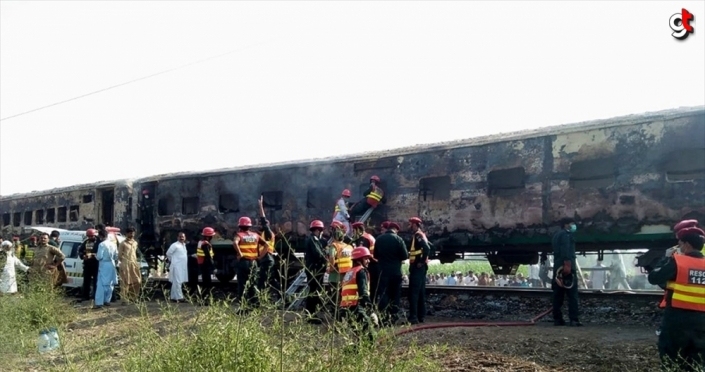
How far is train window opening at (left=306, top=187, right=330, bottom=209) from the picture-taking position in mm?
12141

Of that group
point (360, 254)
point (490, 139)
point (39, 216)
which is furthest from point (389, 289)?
point (39, 216)

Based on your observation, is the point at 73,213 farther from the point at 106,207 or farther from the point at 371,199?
the point at 371,199

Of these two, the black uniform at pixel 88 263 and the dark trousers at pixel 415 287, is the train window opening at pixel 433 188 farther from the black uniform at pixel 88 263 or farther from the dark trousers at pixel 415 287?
the black uniform at pixel 88 263

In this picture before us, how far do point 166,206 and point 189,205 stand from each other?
2.80 feet

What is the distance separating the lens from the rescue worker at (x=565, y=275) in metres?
8.41

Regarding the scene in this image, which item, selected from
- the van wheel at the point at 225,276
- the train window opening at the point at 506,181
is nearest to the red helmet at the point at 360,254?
the train window opening at the point at 506,181

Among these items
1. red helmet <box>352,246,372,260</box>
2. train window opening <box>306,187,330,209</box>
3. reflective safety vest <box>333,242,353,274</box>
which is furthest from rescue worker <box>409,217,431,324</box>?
train window opening <box>306,187,330,209</box>

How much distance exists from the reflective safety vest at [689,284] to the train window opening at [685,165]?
3.94 m

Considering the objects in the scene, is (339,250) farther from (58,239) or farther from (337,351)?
(58,239)

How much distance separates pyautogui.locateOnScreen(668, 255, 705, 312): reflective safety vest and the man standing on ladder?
6.42 m

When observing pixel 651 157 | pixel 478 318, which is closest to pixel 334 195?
pixel 478 318

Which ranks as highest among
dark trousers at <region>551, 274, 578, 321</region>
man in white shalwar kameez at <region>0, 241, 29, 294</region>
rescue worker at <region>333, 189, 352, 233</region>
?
rescue worker at <region>333, 189, 352, 233</region>

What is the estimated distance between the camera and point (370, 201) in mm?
11055

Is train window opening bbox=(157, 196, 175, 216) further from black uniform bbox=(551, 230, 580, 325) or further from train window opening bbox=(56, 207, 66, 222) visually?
black uniform bbox=(551, 230, 580, 325)
